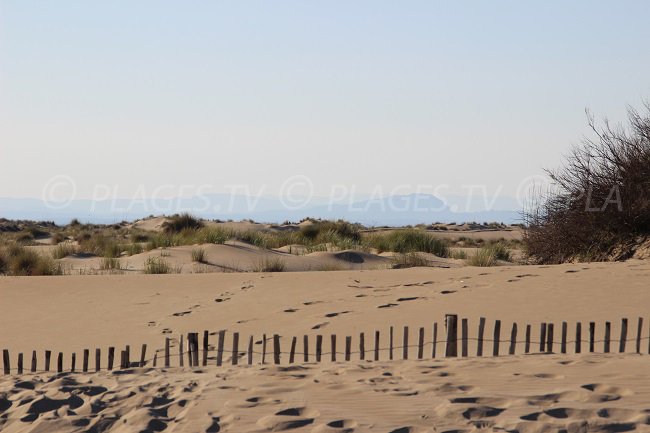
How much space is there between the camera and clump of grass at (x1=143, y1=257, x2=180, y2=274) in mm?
19031

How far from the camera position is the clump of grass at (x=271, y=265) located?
1945cm

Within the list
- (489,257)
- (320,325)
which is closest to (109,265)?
(489,257)

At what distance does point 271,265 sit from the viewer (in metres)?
19.7

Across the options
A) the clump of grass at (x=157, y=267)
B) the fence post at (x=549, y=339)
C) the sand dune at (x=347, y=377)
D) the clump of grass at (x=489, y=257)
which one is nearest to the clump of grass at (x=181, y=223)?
the clump of grass at (x=157, y=267)

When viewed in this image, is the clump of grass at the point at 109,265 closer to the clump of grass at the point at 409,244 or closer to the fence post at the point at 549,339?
the clump of grass at the point at 409,244

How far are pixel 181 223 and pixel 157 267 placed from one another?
13865 mm

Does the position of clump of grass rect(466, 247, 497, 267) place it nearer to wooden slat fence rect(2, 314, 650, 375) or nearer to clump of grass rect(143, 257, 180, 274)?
clump of grass rect(143, 257, 180, 274)

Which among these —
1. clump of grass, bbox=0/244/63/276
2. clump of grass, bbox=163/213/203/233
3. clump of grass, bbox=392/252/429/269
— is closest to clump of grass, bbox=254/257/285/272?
clump of grass, bbox=392/252/429/269

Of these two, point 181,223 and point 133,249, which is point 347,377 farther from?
point 181,223

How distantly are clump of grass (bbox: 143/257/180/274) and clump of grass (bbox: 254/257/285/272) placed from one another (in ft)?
5.61

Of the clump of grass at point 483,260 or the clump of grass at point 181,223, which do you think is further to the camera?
the clump of grass at point 181,223

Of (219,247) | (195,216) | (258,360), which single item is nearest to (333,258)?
(219,247)

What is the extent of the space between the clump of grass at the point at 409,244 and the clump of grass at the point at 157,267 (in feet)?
22.5

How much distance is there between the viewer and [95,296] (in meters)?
15.7
